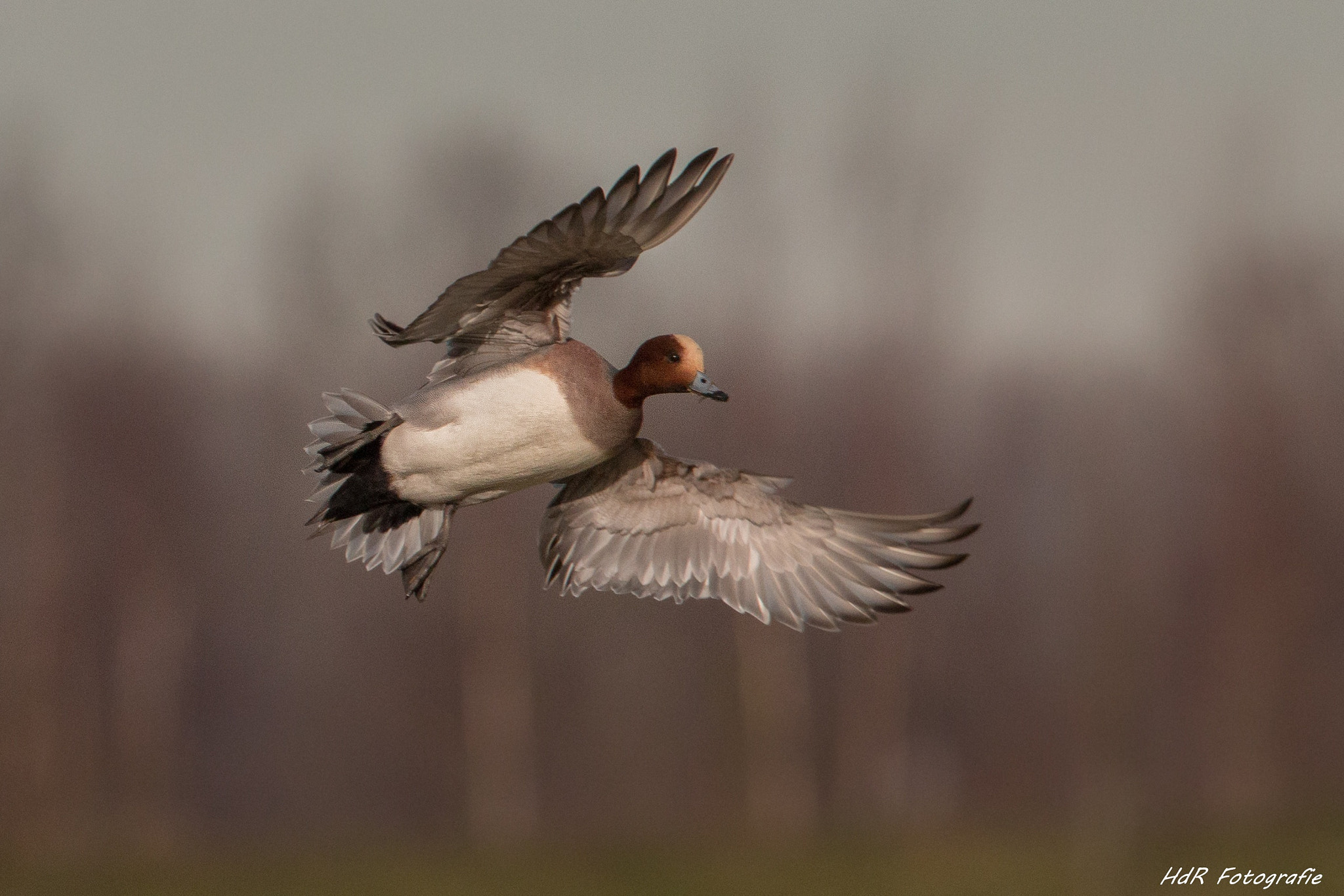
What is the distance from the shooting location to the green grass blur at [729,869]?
55.6 feet

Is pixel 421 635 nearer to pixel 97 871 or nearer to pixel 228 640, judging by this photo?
pixel 228 640

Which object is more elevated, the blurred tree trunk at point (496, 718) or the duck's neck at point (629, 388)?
the duck's neck at point (629, 388)

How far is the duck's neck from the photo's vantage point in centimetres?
534

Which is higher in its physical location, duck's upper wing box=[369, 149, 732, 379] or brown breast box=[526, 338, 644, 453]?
duck's upper wing box=[369, 149, 732, 379]

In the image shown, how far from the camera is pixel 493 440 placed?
17.5 ft

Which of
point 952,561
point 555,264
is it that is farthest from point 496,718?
point 555,264

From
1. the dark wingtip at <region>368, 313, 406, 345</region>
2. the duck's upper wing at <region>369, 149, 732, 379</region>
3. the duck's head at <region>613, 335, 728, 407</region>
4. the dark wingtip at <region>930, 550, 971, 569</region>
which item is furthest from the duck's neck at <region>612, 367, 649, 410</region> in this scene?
the dark wingtip at <region>930, 550, 971, 569</region>

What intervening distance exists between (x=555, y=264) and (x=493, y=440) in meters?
0.63

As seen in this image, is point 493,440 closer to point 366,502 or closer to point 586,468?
point 586,468

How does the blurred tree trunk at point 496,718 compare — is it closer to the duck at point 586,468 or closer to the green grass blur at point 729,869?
the green grass blur at point 729,869

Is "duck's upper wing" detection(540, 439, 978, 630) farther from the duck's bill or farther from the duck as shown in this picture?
the duck's bill

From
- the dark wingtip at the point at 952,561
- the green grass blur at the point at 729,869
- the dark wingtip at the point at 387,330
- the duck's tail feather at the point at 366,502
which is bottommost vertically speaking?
the green grass blur at the point at 729,869

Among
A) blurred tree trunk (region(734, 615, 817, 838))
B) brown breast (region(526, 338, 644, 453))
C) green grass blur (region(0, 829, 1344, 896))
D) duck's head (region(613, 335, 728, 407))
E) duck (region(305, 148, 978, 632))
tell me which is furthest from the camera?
blurred tree trunk (region(734, 615, 817, 838))

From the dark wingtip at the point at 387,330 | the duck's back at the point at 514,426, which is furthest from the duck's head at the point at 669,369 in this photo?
the dark wingtip at the point at 387,330
